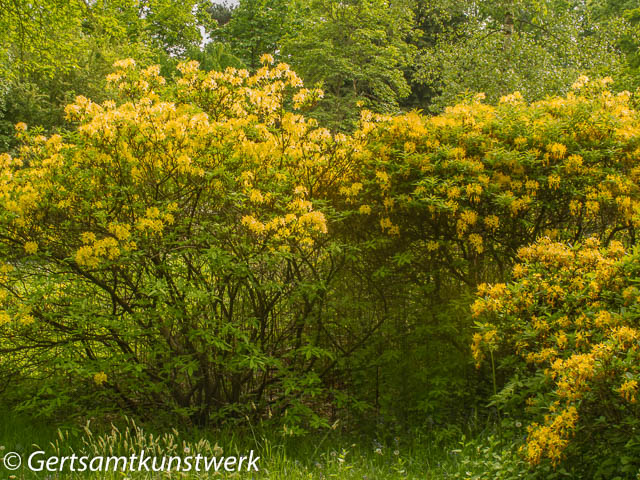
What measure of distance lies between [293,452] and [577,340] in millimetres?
2147

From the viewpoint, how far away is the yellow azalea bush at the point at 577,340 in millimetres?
2533

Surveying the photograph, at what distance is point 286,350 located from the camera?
493 centimetres

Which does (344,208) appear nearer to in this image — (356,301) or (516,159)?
(356,301)

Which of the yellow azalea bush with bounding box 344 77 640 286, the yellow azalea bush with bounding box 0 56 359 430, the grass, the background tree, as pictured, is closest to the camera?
the grass

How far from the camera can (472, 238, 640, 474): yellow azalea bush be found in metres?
2.53

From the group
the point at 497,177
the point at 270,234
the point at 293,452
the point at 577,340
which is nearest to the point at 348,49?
the point at 497,177

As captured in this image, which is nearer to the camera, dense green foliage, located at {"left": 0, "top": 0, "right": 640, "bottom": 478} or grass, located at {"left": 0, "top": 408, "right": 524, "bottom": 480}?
grass, located at {"left": 0, "top": 408, "right": 524, "bottom": 480}

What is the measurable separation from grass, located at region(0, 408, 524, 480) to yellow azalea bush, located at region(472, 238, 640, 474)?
1.58 feet

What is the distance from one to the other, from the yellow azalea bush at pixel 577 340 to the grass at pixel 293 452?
0.48 metres

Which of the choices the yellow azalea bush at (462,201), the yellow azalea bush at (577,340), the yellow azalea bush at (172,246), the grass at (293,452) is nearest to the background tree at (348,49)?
the yellow azalea bush at (462,201)

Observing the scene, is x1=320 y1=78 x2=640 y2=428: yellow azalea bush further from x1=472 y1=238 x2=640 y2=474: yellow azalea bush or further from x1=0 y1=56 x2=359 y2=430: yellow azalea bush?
x1=472 y1=238 x2=640 y2=474: yellow azalea bush

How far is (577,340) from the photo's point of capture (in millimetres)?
2844

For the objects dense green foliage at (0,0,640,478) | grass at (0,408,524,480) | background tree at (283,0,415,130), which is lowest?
grass at (0,408,524,480)

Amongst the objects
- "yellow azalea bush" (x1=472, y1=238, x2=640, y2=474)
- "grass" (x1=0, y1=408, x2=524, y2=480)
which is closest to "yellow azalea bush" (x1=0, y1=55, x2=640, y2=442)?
"grass" (x1=0, y1=408, x2=524, y2=480)
